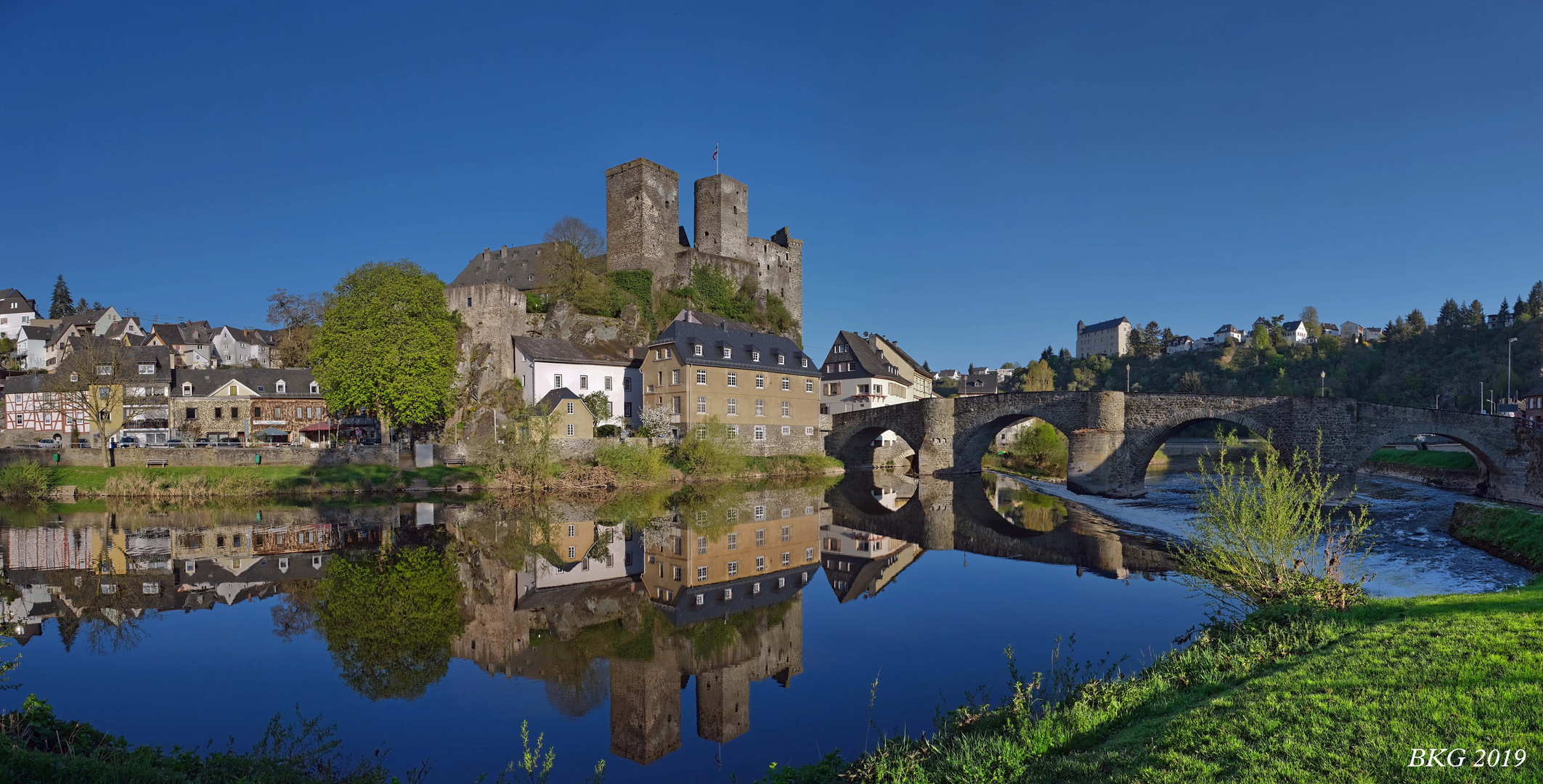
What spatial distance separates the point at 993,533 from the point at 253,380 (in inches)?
1874

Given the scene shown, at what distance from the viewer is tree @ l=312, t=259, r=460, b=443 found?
3819 centimetres

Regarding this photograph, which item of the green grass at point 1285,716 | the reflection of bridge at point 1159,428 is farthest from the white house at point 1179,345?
the green grass at point 1285,716

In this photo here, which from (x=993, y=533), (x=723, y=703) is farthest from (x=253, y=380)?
(x=723, y=703)

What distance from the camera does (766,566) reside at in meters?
18.3

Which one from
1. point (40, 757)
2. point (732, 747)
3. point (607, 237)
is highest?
point (607, 237)

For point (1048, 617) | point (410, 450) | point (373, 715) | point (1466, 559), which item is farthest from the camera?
point (410, 450)

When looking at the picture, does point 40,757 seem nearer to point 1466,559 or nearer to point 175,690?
point 175,690

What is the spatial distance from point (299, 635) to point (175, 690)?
8.34ft

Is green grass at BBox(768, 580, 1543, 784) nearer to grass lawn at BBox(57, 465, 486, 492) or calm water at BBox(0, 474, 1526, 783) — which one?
calm water at BBox(0, 474, 1526, 783)

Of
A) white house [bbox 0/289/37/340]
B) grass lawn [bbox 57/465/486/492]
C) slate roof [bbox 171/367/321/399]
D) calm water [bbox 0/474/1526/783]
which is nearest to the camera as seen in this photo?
calm water [bbox 0/474/1526/783]

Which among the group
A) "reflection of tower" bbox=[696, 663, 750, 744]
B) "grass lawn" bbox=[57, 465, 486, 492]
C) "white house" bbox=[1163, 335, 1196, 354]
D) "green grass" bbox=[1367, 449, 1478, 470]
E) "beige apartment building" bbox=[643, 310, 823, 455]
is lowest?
"reflection of tower" bbox=[696, 663, 750, 744]

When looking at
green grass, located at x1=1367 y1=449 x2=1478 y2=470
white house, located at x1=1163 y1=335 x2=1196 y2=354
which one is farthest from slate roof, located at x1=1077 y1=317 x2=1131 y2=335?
green grass, located at x1=1367 y1=449 x2=1478 y2=470

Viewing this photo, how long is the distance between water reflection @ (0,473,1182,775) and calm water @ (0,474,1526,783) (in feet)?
0.26

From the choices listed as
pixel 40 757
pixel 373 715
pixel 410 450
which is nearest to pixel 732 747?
pixel 373 715
